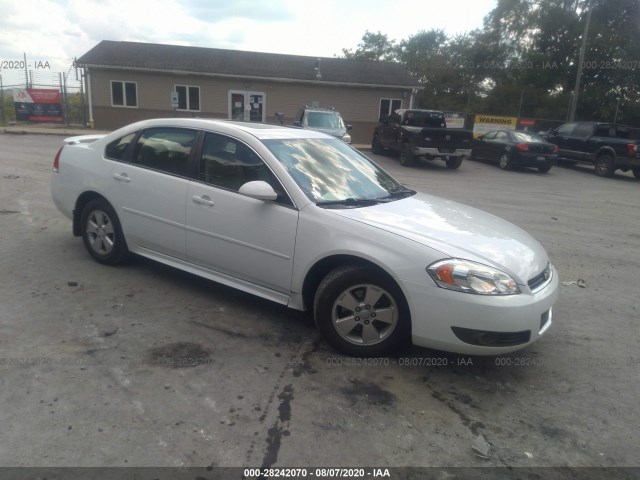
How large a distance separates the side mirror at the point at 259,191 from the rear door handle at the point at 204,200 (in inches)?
18.9

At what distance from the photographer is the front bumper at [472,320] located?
10.6 ft

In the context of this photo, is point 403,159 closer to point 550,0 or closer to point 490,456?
point 490,456

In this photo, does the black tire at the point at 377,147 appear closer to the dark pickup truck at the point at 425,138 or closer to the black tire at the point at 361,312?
the dark pickup truck at the point at 425,138

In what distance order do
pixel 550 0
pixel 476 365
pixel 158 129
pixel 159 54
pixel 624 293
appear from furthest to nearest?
pixel 550 0, pixel 159 54, pixel 624 293, pixel 158 129, pixel 476 365

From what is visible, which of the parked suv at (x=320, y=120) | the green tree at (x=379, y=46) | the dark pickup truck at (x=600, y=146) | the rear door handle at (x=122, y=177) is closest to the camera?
the rear door handle at (x=122, y=177)

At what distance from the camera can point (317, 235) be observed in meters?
3.71

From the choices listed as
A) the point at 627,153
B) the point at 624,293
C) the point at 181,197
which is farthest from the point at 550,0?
the point at 181,197

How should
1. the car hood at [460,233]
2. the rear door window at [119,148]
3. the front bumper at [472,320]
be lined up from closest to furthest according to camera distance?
the front bumper at [472,320] < the car hood at [460,233] < the rear door window at [119,148]

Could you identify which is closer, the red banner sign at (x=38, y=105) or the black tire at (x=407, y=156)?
the black tire at (x=407, y=156)

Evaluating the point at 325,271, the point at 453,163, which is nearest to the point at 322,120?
the point at 453,163

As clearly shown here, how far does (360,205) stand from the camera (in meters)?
4.01

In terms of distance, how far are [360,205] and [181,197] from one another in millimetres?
1616

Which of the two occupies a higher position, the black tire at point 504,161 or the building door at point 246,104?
the building door at point 246,104

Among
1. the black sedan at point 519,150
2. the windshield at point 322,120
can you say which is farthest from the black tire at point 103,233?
the black sedan at point 519,150
